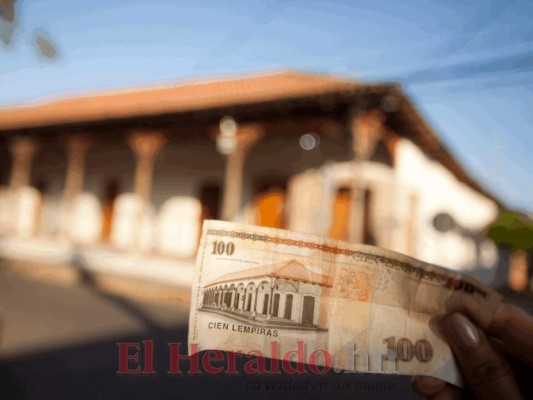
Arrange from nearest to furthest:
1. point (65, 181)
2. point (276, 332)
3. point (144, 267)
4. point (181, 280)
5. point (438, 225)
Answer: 1. point (276, 332)
2. point (181, 280)
3. point (144, 267)
4. point (438, 225)
5. point (65, 181)

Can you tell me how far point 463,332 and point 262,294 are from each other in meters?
0.66

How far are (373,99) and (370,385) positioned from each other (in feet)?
22.4

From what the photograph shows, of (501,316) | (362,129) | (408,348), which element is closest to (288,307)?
(408,348)

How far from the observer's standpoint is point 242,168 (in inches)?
473

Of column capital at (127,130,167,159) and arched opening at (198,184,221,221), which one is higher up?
column capital at (127,130,167,159)

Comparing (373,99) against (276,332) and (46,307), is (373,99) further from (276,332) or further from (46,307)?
(276,332)

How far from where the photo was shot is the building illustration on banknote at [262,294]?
4.88ft

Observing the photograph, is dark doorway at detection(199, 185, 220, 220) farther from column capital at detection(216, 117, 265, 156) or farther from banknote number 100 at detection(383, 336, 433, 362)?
banknote number 100 at detection(383, 336, 433, 362)

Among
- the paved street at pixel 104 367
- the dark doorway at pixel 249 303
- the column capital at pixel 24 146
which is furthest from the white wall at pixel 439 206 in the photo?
the column capital at pixel 24 146

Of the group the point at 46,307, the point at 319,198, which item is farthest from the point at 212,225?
the point at 319,198

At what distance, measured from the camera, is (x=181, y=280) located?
10180mm

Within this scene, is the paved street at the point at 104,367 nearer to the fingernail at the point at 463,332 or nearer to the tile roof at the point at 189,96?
the fingernail at the point at 463,332

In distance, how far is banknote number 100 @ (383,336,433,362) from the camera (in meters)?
1.53

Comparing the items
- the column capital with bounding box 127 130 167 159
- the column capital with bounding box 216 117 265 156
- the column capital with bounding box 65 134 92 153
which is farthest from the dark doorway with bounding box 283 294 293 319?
the column capital with bounding box 65 134 92 153
